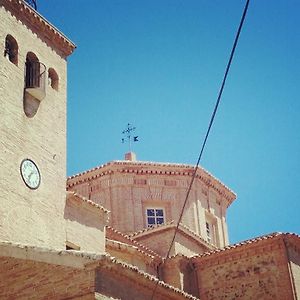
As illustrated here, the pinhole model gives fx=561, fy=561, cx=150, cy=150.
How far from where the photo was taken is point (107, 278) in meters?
11.4

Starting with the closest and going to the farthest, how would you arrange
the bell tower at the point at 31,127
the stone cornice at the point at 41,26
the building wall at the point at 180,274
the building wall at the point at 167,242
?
1. the bell tower at the point at 31,127
2. the stone cornice at the point at 41,26
3. the building wall at the point at 180,274
4. the building wall at the point at 167,242

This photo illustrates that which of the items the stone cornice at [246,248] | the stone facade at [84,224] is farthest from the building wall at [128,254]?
the stone cornice at [246,248]

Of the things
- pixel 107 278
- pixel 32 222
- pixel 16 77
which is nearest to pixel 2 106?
pixel 16 77

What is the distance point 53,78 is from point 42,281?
25.4ft

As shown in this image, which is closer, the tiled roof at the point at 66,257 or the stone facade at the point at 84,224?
the tiled roof at the point at 66,257

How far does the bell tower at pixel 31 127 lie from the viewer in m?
13.9

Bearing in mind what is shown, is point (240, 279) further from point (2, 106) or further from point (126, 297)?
point (2, 106)

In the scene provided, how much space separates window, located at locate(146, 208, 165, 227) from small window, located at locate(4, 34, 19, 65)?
32.8ft

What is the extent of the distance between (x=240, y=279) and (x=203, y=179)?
24.3 ft

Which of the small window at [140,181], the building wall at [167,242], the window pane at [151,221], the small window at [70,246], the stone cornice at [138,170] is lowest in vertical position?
the small window at [70,246]

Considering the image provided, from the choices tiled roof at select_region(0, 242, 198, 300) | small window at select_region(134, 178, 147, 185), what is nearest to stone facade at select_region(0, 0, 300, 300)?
tiled roof at select_region(0, 242, 198, 300)

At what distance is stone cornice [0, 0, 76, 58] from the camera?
53.6 feet

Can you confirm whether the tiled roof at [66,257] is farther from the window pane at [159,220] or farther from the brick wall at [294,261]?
the window pane at [159,220]

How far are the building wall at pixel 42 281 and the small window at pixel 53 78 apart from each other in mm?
6774
